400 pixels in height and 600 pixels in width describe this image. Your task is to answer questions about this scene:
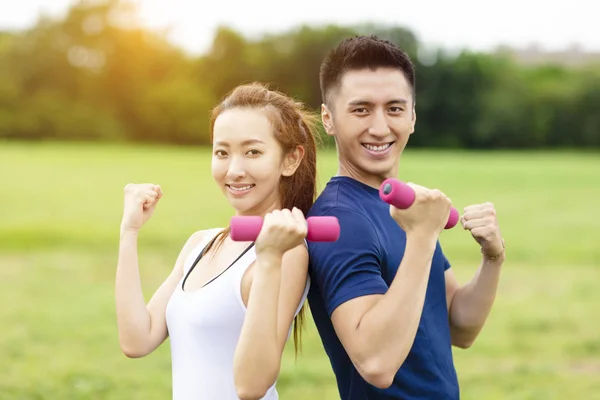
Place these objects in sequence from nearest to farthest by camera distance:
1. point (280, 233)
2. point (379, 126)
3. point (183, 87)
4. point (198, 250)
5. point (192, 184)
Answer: point (280, 233) → point (379, 126) → point (198, 250) → point (192, 184) → point (183, 87)

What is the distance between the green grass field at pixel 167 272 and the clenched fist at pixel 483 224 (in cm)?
51

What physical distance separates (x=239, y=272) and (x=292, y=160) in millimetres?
407

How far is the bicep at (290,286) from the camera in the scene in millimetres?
2217

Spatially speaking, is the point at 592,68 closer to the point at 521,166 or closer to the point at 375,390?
the point at 521,166

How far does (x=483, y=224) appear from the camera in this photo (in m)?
2.65

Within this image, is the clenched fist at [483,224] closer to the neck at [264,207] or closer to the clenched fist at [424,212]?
the clenched fist at [424,212]

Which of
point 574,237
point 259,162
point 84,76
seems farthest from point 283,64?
point 259,162

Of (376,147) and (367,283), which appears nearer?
(367,283)

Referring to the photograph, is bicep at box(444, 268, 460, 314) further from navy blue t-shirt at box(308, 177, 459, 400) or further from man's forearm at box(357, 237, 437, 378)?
man's forearm at box(357, 237, 437, 378)

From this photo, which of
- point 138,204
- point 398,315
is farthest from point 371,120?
point 138,204

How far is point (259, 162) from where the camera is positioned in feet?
7.93

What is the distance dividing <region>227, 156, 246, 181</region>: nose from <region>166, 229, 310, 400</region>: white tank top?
0.65ft

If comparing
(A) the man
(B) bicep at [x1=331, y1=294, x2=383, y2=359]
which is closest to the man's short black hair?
(A) the man

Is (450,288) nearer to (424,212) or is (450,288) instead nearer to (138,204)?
(424,212)
